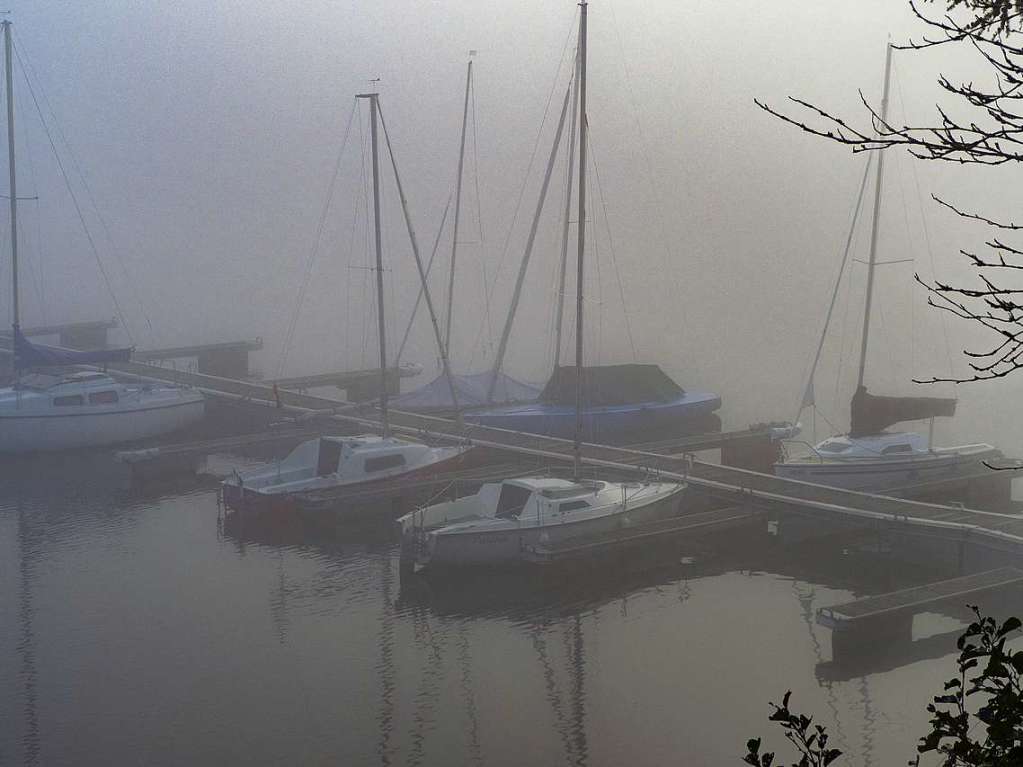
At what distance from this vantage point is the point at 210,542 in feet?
82.0

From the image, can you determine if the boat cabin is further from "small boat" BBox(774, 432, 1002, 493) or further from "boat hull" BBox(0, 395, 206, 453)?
"boat hull" BBox(0, 395, 206, 453)

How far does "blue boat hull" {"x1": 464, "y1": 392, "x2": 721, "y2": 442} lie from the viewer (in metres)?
32.9

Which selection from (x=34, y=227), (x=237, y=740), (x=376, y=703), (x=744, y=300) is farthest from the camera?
(x=34, y=227)

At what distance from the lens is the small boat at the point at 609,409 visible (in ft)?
109

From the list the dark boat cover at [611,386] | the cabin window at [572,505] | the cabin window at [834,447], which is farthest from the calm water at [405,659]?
the dark boat cover at [611,386]

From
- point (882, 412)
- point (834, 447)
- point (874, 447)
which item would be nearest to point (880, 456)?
point (874, 447)

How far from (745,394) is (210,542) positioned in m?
29.8

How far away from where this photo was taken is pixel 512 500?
22.0 metres

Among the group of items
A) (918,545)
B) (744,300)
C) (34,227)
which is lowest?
(918,545)

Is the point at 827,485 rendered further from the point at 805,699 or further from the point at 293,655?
the point at 293,655

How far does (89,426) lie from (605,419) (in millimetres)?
14124

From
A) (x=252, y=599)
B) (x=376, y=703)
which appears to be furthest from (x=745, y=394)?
(x=376, y=703)

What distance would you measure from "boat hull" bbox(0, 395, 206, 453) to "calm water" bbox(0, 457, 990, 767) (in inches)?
327

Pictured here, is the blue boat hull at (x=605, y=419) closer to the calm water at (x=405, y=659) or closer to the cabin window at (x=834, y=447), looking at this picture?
the cabin window at (x=834, y=447)
